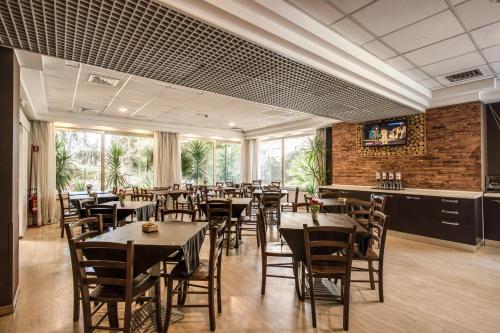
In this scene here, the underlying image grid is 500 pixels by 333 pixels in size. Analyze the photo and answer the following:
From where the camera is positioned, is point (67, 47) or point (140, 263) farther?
point (67, 47)

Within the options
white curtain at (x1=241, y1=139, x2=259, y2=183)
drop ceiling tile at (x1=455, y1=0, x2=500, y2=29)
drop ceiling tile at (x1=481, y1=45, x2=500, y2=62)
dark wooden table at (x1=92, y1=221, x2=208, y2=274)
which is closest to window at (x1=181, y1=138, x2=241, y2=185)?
white curtain at (x1=241, y1=139, x2=259, y2=183)

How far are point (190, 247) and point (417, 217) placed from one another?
501 centimetres

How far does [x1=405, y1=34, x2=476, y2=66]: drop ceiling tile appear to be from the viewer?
12.0 feet

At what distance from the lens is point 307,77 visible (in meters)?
4.04

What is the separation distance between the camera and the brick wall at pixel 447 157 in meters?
5.45

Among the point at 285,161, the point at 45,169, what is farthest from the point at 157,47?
the point at 285,161

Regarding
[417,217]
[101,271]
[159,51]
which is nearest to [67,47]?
[159,51]

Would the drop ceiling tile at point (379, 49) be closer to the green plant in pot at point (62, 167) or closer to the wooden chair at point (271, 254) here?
the wooden chair at point (271, 254)

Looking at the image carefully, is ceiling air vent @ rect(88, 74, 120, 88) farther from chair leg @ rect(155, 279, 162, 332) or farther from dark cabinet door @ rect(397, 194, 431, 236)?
dark cabinet door @ rect(397, 194, 431, 236)

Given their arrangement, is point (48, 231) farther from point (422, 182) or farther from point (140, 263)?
point (422, 182)

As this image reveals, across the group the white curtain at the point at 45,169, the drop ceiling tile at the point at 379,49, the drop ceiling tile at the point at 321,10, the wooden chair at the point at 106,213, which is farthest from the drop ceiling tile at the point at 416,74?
the white curtain at the point at 45,169

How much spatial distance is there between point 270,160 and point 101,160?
5951 mm

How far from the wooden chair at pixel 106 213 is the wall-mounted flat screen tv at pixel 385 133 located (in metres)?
6.04

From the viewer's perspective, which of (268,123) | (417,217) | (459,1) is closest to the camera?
(459,1)
